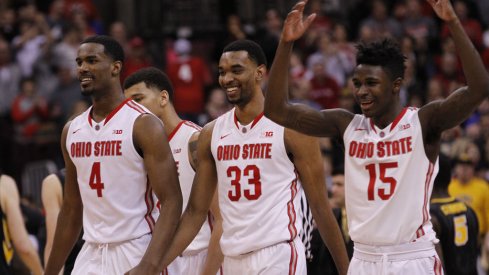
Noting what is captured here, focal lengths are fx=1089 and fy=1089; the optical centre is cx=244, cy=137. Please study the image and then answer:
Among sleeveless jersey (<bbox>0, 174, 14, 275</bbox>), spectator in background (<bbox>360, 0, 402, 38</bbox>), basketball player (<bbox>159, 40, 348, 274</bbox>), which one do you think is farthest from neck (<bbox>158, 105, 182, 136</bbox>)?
spectator in background (<bbox>360, 0, 402, 38</bbox>)

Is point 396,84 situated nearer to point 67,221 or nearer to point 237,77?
point 237,77

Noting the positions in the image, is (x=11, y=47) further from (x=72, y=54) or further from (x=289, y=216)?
(x=289, y=216)

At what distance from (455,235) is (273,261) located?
7.96 ft

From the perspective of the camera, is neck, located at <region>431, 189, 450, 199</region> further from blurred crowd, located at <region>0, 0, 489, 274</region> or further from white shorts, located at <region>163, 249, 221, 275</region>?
blurred crowd, located at <region>0, 0, 489, 274</region>

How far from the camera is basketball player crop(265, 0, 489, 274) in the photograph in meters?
6.85

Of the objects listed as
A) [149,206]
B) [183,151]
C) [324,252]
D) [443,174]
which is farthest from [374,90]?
[324,252]

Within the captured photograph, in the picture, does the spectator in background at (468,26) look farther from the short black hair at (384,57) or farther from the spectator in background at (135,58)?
the short black hair at (384,57)

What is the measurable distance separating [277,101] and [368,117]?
23.6 inches

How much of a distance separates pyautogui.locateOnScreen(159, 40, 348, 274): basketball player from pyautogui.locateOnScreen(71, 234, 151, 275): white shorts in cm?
23

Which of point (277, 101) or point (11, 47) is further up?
point (11, 47)

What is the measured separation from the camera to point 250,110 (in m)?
7.86

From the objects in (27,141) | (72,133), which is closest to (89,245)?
(72,133)

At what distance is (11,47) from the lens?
732 inches

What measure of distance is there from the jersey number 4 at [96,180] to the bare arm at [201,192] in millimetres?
617
